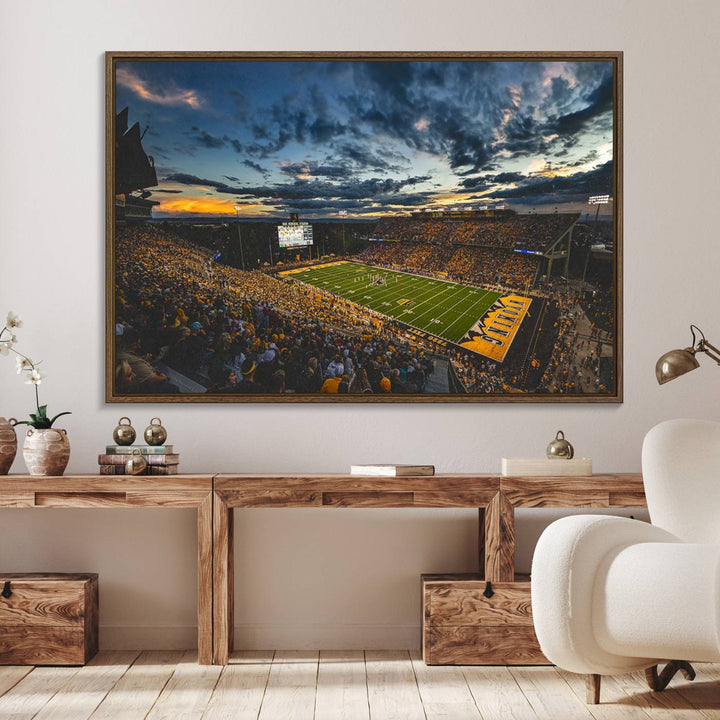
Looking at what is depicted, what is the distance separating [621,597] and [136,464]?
1.74 meters

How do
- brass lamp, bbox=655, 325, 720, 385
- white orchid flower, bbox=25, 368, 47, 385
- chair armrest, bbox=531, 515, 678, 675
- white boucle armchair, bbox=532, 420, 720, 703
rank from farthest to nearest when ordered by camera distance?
white orchid flower, bbox=25, 368, 47, 385 < brass lamp, bbox=655, 325, 720, 385 < chair armrest, bbox=531, 515, 678, 675 < white boucle armchair, bbox=532, 420, 720, 703

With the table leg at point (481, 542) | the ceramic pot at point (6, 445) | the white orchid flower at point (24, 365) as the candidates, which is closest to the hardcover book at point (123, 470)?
the ceramic pot at point (6, 445)

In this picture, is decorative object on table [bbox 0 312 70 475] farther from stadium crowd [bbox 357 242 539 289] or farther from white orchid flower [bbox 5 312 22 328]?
stadium crowd [bbox 357 242 539 289]

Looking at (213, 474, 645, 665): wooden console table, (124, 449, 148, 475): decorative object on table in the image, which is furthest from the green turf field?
(124, 449, 148, 475): decorative object on table

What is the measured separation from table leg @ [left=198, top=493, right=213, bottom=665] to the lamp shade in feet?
5.34

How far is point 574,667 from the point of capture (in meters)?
2.54

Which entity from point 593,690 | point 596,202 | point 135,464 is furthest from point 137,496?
point 596,202

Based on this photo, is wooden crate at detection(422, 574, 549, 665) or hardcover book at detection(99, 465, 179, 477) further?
hardcover book at detection(99, 465, 179, 477)

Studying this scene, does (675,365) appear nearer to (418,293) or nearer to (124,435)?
(418,293)

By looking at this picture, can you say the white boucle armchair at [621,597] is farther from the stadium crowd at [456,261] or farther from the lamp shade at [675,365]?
the stadium crowd at [456,261]

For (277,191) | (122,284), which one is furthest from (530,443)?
(122,284)

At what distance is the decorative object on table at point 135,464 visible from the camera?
10.6ft

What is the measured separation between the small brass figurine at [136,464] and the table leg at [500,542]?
1.26 meters

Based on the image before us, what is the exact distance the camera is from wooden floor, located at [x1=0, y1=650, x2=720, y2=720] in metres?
2.65
